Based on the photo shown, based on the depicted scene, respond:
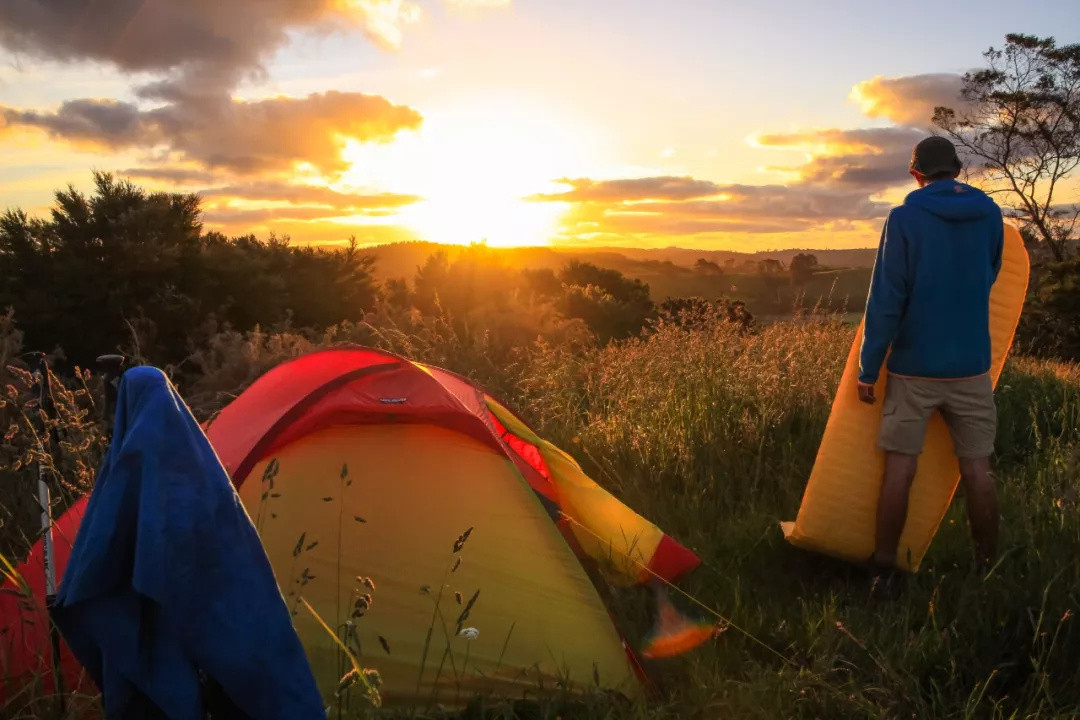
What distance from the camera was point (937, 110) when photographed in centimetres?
2520

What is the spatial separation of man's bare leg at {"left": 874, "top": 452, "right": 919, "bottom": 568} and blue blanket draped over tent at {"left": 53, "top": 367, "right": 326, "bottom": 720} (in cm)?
300

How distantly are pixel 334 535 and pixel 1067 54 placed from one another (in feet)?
90.8

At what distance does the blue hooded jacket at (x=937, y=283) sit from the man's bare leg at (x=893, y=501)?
0.43 metres

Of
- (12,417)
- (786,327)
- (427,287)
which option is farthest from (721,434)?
(427,287)

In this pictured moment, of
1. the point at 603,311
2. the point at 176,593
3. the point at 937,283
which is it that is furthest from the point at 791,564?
the point at 603,311

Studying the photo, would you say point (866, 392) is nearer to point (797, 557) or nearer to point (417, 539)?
point (797, 557)

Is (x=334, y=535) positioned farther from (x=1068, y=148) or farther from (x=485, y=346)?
(x=1068, y=148)

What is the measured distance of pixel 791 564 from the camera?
423 cm

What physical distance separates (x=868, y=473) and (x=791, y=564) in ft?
2.06

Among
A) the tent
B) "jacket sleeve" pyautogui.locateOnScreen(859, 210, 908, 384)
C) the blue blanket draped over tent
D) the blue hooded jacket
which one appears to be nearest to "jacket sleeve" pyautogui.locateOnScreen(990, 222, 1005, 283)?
the blue hooded jacket

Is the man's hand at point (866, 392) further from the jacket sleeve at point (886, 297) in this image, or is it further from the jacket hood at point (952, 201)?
the jacket hood at point (952, 201)

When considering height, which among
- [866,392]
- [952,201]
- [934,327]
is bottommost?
[866,392]

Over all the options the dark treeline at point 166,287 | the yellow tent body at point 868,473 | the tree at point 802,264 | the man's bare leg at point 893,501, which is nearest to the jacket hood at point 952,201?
the yellow tent body at point 868,473

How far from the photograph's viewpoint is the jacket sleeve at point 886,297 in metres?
3.74
